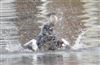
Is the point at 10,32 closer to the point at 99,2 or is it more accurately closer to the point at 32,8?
the point at 32,8

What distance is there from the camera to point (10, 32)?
1267 centimetres

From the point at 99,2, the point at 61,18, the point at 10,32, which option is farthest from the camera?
the point at 61,18

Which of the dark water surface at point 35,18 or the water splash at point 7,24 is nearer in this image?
the water splash at point 7,24

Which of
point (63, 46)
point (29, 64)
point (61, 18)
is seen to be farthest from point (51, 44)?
point (61, 18)

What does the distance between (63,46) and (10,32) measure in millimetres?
3899

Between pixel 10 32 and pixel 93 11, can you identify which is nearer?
pixel 93 11

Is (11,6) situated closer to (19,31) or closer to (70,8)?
(19,31)

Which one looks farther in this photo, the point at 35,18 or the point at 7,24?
the point at 35,18

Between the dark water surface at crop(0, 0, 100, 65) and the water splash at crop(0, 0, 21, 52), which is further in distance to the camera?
the dark water surface at crop(0, 0, 100, 65)

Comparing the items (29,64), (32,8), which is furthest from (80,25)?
(29,64)

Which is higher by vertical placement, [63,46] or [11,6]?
[11,6]

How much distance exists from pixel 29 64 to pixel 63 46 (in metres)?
2.89

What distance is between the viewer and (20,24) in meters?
13.4

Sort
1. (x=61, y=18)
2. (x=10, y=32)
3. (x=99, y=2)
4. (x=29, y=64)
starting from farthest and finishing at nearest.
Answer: (x=61, y=18) → (x=10, y=32) → (x=29, y=64) → (x=99, y=2)
